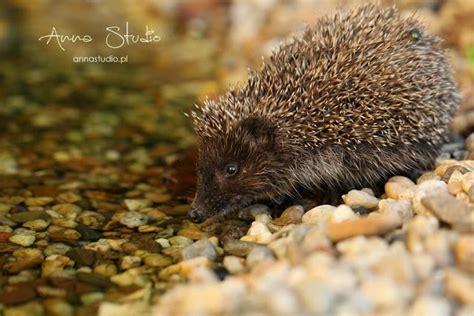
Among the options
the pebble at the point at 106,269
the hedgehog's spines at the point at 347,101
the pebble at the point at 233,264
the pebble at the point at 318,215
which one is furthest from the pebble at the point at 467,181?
the pebble at the point at 106,269

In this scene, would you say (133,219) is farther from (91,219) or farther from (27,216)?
(27,216)

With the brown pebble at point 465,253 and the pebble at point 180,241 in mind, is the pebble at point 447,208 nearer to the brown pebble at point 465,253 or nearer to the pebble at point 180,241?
the brown pebble at point 465,253

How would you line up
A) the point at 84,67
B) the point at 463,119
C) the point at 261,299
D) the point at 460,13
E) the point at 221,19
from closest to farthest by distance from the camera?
the point at 261,299 → the point at 463,119 → the point at 460,13 → the point at 84,67 → the point at 221,19

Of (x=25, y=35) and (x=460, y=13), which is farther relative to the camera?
(x=25, y=35)

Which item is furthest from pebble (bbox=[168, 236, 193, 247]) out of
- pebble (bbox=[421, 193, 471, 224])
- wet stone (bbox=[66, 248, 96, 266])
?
pebble (bbox=[421, 193, 471, 224])

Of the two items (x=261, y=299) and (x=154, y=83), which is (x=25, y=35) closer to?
(x=154, y=83)

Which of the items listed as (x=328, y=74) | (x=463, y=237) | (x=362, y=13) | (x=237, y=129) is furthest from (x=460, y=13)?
(x=463, y=237)
